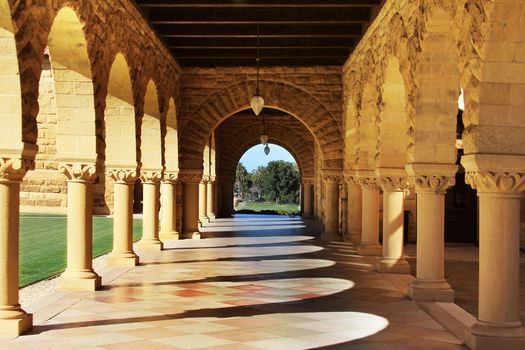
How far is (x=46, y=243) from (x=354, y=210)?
24.8 ft

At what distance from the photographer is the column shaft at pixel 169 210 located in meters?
18.5

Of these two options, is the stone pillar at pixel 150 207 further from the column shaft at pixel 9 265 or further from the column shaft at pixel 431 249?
the column shaft at pixel 9 265

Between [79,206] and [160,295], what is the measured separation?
173cm

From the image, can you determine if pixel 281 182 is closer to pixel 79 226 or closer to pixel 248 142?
pixel 248 142

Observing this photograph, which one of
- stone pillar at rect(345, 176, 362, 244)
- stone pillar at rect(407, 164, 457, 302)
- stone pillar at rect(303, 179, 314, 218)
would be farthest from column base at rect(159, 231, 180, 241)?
stone pillar at rect(303, 179, 314, 218)

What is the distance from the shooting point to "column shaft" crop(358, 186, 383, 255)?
14703 millimetres

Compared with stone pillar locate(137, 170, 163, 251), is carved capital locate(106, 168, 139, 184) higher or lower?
higher

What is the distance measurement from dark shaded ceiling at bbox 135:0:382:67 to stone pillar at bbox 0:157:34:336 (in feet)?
19.5

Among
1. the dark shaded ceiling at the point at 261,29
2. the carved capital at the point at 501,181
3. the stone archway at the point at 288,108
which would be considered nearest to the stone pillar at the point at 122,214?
the dark shaded ceiling at the point at 261,29

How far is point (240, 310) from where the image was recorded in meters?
8.80

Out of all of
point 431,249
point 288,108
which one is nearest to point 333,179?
point 288,108

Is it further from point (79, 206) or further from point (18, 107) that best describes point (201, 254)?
point (18, 107)

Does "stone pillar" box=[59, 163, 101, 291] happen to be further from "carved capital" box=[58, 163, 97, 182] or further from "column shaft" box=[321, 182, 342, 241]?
"column shaft" box=[321, 182, 342, 241]

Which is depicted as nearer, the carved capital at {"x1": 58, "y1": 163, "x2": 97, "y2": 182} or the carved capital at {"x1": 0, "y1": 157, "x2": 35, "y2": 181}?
the carved capital at {"x1": 0, "y1": 157, "x2": 35, "y2": 181}
